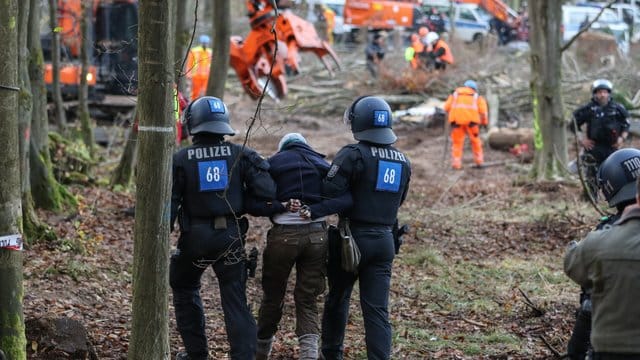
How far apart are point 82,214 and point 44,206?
48 cm

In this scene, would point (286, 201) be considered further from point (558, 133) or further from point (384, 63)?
point (384, 63)

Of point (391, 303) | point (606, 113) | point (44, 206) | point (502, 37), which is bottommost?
point (391, 303)

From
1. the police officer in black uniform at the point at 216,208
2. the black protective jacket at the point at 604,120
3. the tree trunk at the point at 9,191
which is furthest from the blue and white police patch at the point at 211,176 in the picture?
the black protective jacket at the point at 604,120

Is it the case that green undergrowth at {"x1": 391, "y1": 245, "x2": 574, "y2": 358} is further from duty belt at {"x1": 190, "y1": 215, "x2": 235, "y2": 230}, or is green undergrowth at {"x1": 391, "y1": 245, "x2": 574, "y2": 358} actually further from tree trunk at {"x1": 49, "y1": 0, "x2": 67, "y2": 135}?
tree trunk at {"x1": 49, "y1": 0, "x2": 67, "y2": 135}

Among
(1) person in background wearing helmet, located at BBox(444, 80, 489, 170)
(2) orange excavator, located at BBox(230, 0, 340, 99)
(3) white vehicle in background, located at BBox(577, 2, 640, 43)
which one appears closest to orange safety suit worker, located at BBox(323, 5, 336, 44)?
(3) white vehicle in background, located at BBox(577, 2, 640, 43)

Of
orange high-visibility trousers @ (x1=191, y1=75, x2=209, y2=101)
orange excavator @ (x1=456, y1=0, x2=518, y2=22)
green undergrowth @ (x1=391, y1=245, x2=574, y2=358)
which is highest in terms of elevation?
orange excavator @ (x1=456, y1=0, x2=518, y2=22)

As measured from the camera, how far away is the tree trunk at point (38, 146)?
12.1 m

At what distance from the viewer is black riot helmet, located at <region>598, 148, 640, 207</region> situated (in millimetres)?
5531

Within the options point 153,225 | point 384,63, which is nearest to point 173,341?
point 153,225

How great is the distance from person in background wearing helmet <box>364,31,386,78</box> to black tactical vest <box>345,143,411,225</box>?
67.7 ft

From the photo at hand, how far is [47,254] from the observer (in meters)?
10.0

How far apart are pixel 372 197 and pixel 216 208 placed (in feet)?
3.83

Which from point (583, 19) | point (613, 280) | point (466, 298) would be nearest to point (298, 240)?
point (613, 280)

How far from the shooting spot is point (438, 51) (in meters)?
26.1
